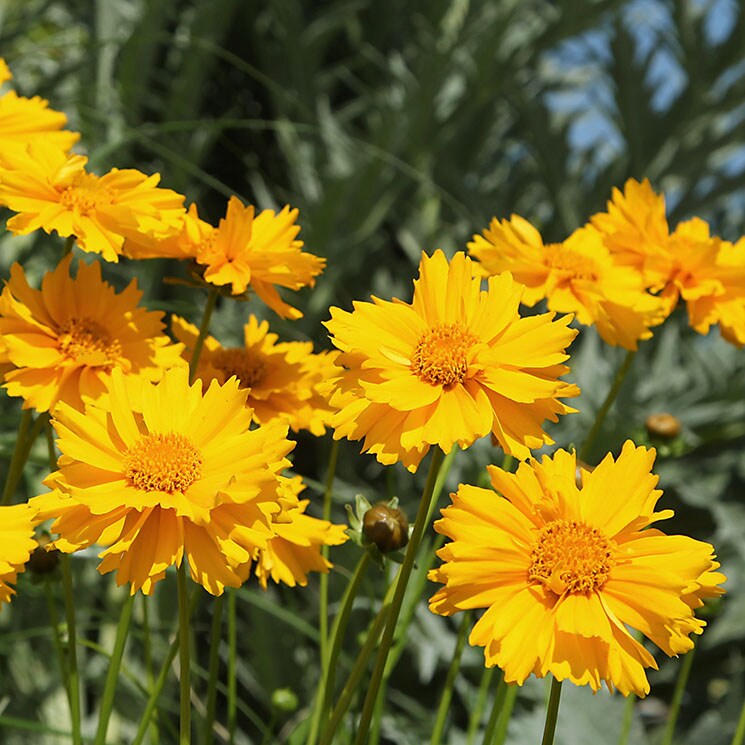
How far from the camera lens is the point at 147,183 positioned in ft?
1.43

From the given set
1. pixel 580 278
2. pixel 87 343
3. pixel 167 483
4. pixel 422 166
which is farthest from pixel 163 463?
pixel 422 166

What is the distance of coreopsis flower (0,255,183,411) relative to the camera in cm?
40

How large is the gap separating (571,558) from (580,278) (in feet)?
0.70

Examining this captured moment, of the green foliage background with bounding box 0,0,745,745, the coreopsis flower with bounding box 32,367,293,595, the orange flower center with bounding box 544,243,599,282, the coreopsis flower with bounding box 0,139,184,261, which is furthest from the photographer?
the green foliage background with bounding box 0,0,745,745

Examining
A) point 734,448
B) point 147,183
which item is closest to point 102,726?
point 147,183

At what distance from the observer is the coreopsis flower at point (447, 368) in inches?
13.4

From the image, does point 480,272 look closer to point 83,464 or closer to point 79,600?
point 83,464

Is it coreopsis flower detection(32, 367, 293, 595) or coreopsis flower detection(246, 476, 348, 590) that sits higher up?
coreopsis flower detection(246, 476, 348, 590)

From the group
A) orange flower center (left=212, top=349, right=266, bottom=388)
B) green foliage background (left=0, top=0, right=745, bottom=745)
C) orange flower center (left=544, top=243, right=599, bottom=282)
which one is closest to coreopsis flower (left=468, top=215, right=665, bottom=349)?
orange flower center (left=544, top=243, right=599, bottom=282)

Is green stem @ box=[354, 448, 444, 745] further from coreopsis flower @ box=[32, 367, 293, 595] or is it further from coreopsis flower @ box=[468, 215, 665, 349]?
coreopsis flower @ box=[468, 215, 665, 349]

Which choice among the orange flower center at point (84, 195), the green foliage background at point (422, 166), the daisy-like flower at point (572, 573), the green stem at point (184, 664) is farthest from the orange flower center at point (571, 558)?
the green foliage background at point (422, 166)

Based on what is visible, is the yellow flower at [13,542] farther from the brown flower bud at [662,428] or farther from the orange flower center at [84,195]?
the brown flower bud at [662,428]

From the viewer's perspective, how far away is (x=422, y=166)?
1525 mm

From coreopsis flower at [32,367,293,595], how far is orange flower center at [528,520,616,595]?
0.09 m
